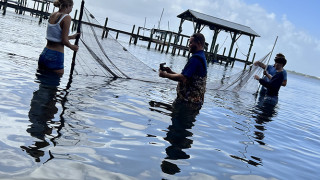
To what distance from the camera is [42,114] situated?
4.25 meters

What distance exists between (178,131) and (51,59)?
3.22 m

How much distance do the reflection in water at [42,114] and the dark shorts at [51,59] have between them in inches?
15.6

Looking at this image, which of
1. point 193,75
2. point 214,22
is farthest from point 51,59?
point 214,22

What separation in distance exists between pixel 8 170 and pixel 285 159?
3.90 m

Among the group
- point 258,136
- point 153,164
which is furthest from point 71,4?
point 258,136

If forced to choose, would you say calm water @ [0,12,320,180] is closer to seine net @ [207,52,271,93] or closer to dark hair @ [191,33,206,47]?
dark hair @ [191,33,206,47]

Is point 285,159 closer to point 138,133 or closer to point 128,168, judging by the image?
point 138,133

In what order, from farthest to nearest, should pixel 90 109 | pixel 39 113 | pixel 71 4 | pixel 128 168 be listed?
pixel 71 4 → pixel 90 109 → pixel 39 113 → pixel 128 168

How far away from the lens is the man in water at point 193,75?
19.2 ft

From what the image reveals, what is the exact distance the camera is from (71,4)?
5734 mm

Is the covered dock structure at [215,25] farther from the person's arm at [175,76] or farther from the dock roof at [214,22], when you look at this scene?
the person's arm at [175,76]

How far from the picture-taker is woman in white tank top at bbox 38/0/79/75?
228 inches

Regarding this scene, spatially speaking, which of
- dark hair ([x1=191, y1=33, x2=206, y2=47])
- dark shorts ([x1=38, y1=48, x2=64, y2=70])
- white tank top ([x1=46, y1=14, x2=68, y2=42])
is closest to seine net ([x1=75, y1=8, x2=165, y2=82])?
dark shorts ([x1=38, y1=48, x2=64, y2=70])

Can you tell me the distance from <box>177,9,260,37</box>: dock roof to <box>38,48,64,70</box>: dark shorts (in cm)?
2909
